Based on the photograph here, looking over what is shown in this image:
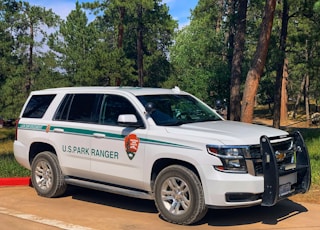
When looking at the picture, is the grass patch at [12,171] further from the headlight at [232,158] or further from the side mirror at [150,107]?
the headlight at [232,158]

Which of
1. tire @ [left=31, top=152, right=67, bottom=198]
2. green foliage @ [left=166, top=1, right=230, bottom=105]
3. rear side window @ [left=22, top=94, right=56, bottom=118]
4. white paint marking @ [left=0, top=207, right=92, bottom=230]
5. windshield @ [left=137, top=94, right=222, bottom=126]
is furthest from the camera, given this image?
green foliage @ [left=166, top=1, right=230, bottom=105]

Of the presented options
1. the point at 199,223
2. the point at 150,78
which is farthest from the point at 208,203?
the point at 150,78

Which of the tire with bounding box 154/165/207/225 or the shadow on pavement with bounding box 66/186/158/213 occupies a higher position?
the tire with bounding box 154/165/207/225

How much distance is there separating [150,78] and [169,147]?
3761 centimetres

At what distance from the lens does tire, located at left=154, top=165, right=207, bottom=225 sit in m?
6.14

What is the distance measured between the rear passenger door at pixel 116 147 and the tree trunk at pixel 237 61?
48.5 ft

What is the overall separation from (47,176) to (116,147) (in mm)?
1778

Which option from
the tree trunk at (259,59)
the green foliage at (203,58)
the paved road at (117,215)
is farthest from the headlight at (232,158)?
the green foliage at (203,58)

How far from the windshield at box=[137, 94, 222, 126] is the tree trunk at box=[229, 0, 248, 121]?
46.3 feet

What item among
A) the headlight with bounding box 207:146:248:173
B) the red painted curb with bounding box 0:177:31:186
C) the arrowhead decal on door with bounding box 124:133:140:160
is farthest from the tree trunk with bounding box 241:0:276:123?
the headlight with bounding box 207:146:248:173

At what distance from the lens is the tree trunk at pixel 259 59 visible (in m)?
14.3

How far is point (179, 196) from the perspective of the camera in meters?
6.35

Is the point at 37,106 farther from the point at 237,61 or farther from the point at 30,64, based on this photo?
the point at 30,64

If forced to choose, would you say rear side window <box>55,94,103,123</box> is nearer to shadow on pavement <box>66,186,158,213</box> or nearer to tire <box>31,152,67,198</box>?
tire <box>31,152,67,198</box>
